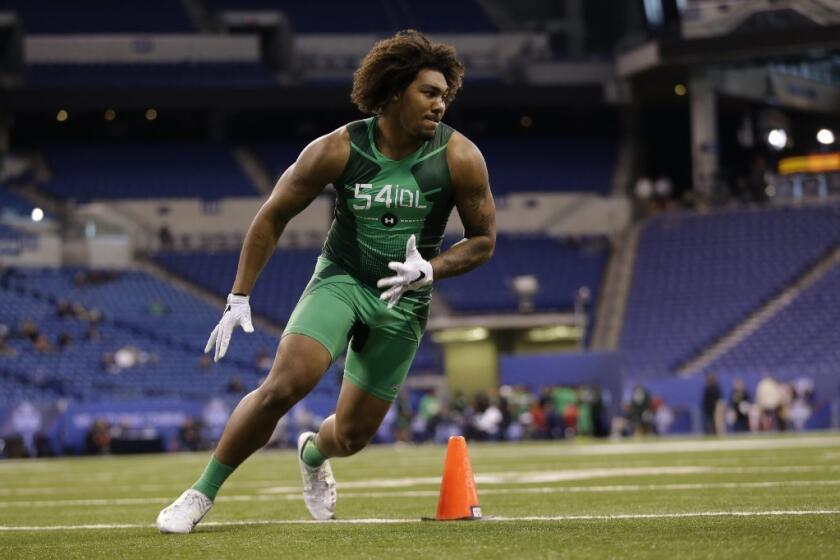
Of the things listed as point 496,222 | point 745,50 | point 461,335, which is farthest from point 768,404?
point 745,50

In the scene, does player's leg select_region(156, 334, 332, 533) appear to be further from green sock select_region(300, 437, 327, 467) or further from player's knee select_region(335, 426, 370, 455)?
green sock select_region(300, 437, 327, 467)

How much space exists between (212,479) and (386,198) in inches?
61.8

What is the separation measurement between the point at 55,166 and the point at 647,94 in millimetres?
19220

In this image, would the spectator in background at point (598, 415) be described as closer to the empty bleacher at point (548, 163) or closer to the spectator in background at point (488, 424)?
the spectator in background at point (488, 424)

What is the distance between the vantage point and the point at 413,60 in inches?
272

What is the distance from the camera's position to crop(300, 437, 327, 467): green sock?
25.2ft

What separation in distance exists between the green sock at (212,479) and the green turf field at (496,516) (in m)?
0.20

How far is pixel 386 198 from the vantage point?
22.6ft

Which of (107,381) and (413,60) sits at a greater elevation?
(413,60)

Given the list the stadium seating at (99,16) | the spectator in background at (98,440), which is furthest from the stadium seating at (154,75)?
the spectator in background at (98,440)

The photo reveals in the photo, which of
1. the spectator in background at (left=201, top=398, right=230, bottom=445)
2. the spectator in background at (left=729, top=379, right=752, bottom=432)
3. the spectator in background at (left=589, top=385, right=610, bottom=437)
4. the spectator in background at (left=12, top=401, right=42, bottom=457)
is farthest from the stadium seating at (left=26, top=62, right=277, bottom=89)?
the spectator in background at (left=729, top=379, right=752, bottom=432)

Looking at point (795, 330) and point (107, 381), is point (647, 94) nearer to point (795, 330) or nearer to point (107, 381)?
point (795, 330)

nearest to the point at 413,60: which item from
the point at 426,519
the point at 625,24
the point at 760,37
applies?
the point at 426,519

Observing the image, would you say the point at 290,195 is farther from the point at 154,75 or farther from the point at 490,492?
the point at 154,75
